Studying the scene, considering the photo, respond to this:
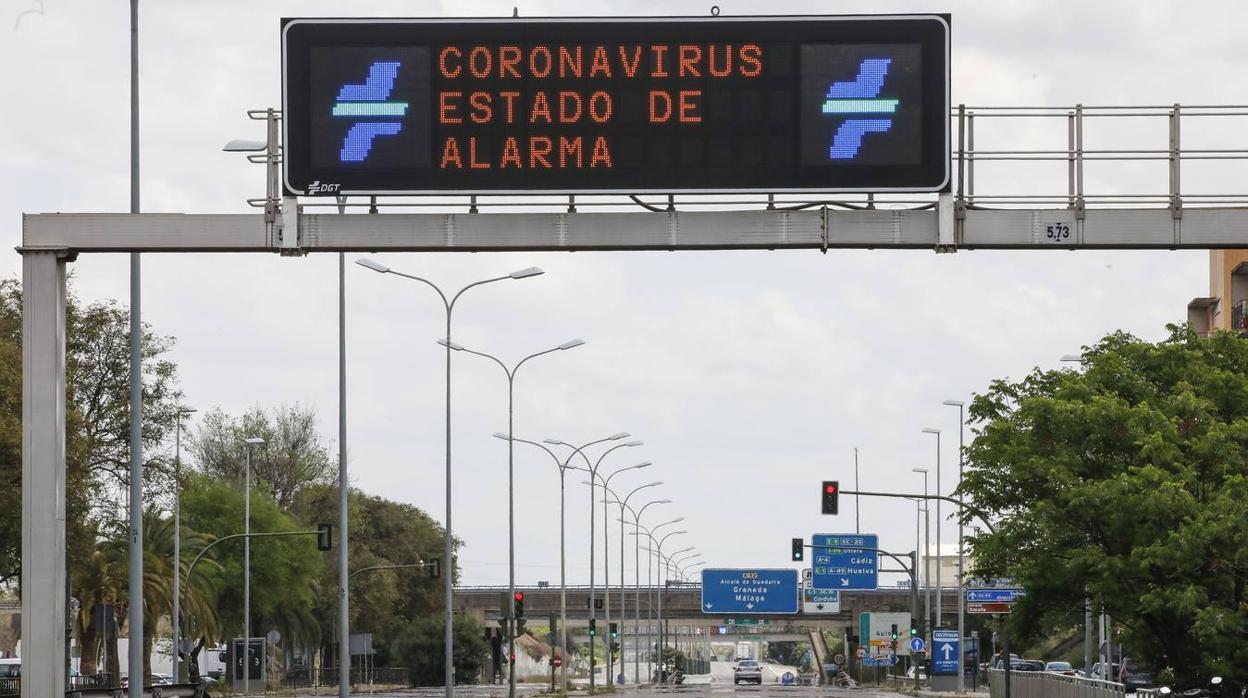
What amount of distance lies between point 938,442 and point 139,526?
54.6 metres

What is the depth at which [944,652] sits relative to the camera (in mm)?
71125

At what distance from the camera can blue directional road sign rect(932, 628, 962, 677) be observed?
7088cm

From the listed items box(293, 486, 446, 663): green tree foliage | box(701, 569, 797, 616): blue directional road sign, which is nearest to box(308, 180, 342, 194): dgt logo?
box(293, 486, 446, 663): green tree foliage

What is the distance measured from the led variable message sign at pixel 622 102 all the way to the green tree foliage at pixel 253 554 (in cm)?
6130

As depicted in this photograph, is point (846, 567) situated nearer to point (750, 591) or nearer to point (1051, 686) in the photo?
point (750, 591)

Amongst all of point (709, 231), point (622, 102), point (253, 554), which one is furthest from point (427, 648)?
point (622, 102)

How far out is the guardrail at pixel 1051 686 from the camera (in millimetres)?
33116

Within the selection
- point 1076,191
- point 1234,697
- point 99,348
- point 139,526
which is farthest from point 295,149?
point 99,348

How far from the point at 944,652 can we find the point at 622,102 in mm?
53694

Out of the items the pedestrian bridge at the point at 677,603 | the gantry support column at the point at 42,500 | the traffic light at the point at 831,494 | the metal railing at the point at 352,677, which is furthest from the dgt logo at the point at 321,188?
the pedestrian bridge at the point at 677,603

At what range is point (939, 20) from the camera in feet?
67.3

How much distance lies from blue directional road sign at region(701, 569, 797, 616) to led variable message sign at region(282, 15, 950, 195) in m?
78.2

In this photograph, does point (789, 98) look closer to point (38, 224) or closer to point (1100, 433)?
point (38, 224)

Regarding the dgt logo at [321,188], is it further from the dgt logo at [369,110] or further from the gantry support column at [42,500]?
the gantry support column at [42,500]
